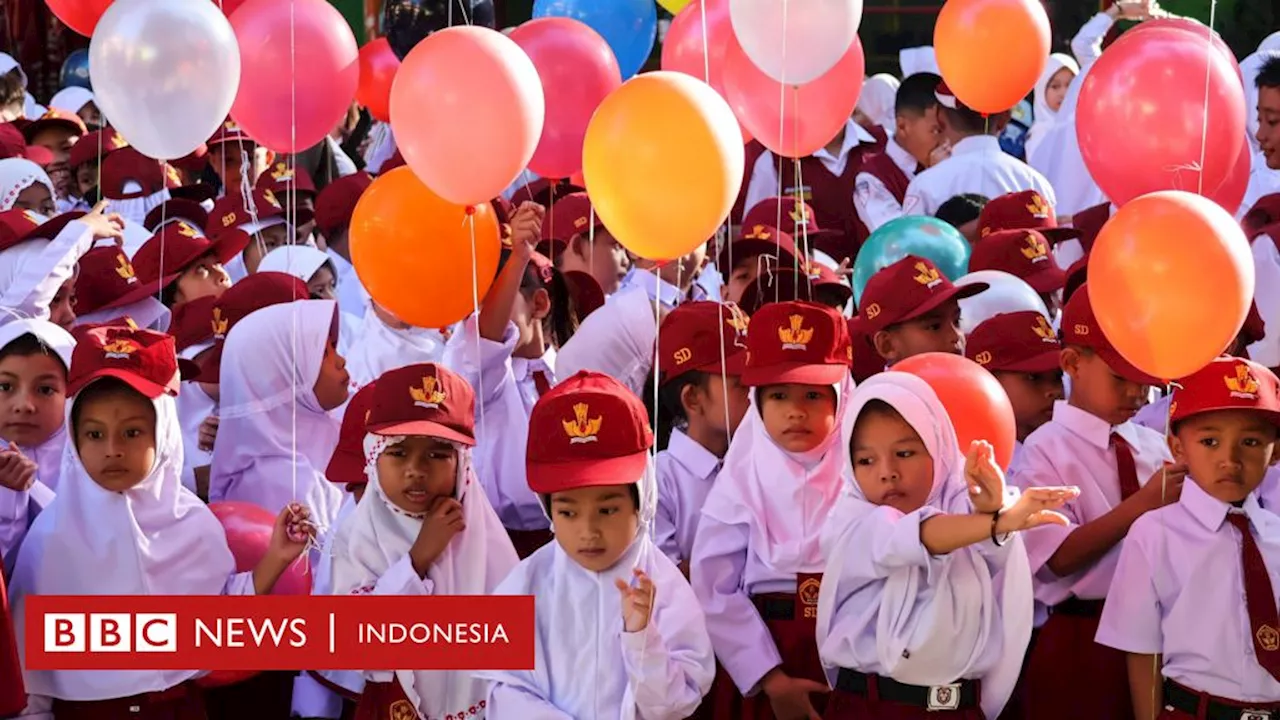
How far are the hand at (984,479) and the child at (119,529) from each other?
1.57 m

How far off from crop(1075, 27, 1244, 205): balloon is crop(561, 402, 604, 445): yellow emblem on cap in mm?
1476

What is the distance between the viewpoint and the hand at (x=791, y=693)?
429 centimetres

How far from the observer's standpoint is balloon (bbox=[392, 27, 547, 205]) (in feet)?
14.3

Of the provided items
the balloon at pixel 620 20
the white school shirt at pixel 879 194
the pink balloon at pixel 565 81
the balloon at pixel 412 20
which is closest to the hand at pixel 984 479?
the pink balloon at pixel 565 81

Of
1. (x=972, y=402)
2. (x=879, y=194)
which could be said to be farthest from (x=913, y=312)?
(x=879, y=194)

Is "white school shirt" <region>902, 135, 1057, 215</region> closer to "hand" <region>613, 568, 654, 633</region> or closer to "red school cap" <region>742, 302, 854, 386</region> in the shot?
"red school cap" <region>742, 302, 854, 386</region>

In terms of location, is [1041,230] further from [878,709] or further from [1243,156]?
[878,709]

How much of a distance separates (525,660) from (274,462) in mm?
1554

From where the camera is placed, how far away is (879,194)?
8094mm

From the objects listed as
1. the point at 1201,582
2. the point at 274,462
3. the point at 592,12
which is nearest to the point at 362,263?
the point at 274,462

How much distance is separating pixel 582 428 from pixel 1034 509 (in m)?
0.99

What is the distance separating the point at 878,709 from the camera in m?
4.00

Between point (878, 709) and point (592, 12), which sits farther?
point (592, 12)

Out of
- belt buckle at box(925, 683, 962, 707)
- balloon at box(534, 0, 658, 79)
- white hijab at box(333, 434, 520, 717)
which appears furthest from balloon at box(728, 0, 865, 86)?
belt buckle at box(925, 683, 962, 707)
